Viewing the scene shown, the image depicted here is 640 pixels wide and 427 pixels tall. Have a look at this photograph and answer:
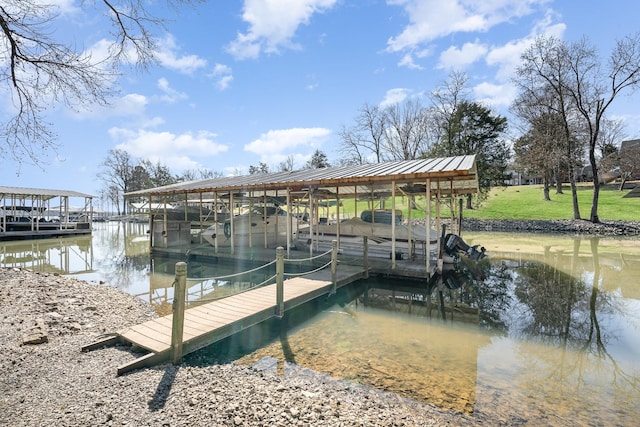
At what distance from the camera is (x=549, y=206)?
28.6 m

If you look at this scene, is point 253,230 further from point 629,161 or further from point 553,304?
point 629,161

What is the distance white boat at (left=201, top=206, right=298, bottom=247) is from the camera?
13.3 meters

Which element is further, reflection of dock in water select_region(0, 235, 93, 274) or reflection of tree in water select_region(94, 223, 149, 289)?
reflection of dock in water select_region(0, 235, 93, 274)

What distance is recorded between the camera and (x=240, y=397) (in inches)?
125

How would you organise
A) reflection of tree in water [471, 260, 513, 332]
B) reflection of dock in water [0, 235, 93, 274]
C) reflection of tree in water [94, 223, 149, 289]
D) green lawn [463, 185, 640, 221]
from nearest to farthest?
reflection of tree in water [471, 260, 513, 332]
reflection of tree in water [94, 223, 149, 289]
reflection of dock in water [0, 235, 93, 274]
green lawn [463, 185, 640, 221]

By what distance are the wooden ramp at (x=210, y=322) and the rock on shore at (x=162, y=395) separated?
0.50 feet

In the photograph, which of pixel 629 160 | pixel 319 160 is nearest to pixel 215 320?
pixel 319 160

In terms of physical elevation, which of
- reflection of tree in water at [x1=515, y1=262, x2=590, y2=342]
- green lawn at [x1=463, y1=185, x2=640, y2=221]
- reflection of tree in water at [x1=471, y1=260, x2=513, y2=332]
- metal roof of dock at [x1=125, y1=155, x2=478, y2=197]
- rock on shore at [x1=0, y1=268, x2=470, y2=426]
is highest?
metal roof of dock at [x1=125, y1=155, x2=478, y2=197]

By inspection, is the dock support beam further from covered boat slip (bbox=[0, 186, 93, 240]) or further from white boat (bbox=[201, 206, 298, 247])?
covered boat slip (bbox=[0, 186, 93, 240])

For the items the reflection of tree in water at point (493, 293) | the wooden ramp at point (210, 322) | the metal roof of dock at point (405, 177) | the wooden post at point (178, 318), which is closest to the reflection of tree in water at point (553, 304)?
the reflection of tree in water at point (493, 293)

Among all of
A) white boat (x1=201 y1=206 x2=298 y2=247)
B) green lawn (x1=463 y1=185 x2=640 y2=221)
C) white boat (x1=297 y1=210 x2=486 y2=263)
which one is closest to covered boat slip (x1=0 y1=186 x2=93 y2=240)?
white boat (x1=201 y1=206 x2=298 y2=247)

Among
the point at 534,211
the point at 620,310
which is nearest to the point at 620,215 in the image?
the point at 534,211

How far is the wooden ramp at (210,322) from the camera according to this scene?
4.01m

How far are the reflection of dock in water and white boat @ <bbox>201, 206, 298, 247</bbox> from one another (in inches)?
177
